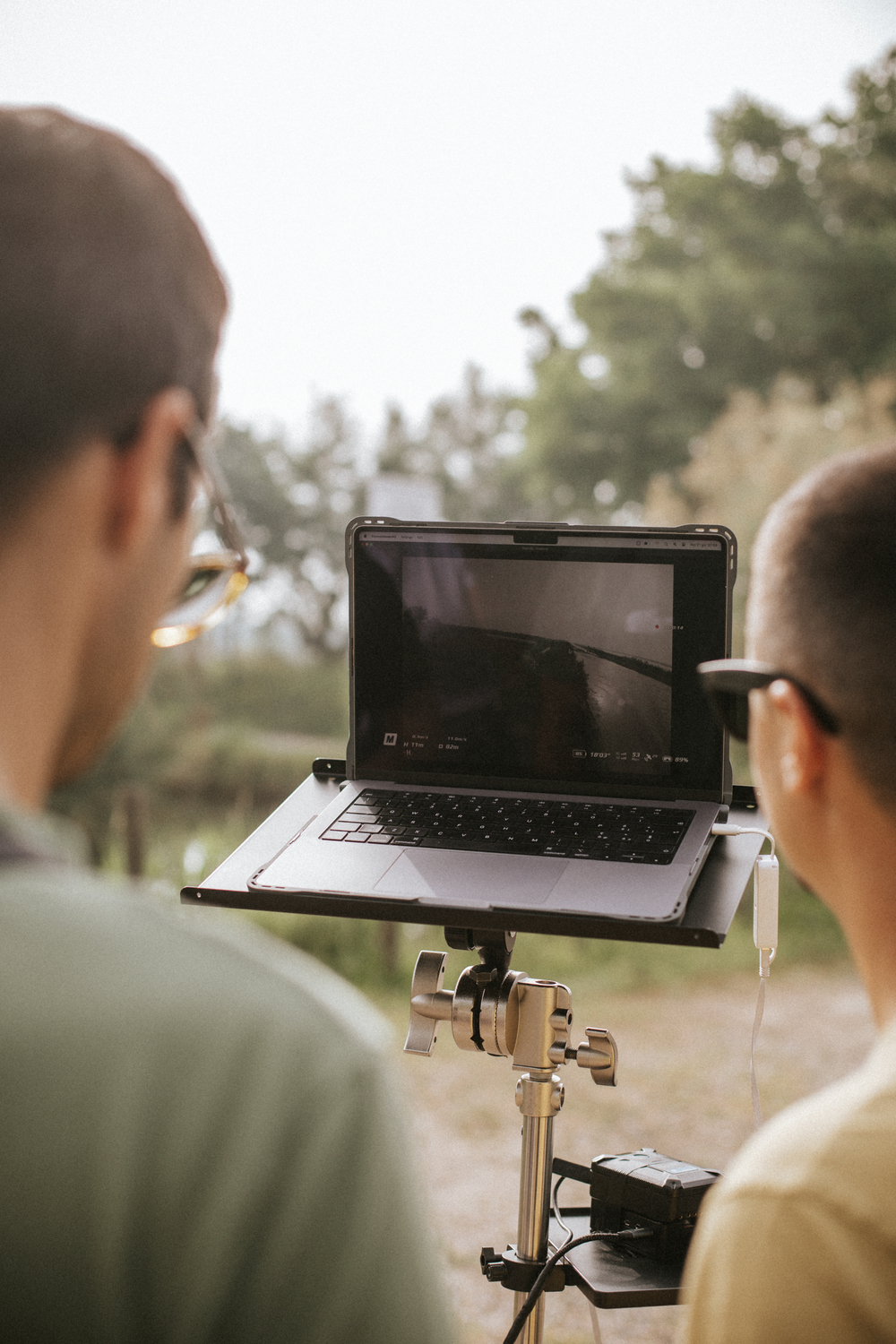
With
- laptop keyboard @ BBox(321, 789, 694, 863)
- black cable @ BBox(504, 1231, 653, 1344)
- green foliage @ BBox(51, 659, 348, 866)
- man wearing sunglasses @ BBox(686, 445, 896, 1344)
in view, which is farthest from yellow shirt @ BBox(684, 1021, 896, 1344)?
green foliage @ BBox(51, 659, 348, 866)

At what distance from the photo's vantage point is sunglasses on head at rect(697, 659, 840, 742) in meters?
0.98

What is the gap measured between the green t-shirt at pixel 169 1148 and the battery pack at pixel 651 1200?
1.18 metres

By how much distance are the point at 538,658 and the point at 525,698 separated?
6 centimetres

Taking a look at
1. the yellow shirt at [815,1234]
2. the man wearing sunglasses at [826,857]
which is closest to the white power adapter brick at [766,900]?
the man wearing sunglasses at [826,857]

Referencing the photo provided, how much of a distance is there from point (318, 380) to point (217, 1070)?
10758mm

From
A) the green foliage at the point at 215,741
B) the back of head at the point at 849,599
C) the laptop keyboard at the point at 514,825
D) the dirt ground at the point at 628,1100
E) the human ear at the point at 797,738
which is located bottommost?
the dirt ground at the point at 628,1100

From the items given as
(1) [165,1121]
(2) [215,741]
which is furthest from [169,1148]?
(2) [215,741]

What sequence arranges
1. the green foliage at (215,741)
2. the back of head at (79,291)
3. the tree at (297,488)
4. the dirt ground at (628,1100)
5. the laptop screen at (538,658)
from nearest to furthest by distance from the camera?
the back of head at (79,291)
the laptop screen at (538,658)
the dirt ground at (628,1100)
the green foliage at (215,741)
the tree at (297,488)

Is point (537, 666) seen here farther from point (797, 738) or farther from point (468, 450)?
point (468, 450)

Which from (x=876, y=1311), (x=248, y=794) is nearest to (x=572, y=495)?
(x=248, y=794)

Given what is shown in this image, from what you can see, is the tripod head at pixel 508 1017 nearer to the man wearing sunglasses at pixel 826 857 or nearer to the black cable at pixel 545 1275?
the black cable at pixel 545 1275

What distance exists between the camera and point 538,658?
1.76 metres

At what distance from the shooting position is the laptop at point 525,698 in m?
1.59

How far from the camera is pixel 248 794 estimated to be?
8.19 m
